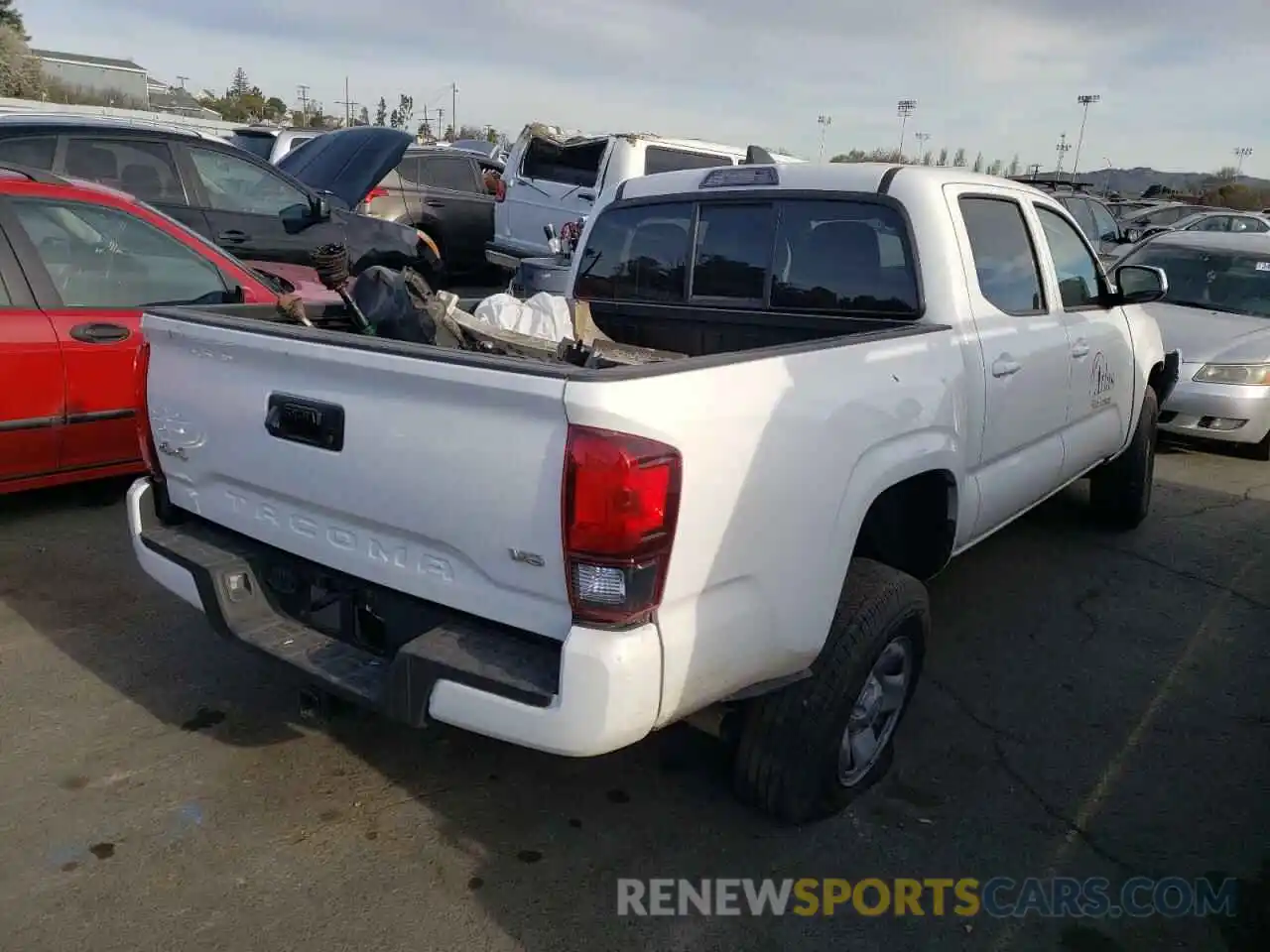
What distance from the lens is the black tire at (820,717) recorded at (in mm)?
2713

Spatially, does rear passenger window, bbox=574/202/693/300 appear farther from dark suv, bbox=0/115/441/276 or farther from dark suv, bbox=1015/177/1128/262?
dark suv, bbox=1015/177/1128/262

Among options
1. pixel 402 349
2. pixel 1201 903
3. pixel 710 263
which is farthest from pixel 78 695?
pixel 1201 903

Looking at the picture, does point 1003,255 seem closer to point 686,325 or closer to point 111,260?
point 686,325

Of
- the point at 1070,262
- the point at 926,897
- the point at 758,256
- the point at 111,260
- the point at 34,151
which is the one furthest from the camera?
the point at 34,151

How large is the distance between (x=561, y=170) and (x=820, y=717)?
9657 millimetres

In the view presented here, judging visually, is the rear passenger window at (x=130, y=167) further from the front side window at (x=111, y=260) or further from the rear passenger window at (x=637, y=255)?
the rear passenger window at (x=637, y=255)

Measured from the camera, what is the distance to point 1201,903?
2705 mm

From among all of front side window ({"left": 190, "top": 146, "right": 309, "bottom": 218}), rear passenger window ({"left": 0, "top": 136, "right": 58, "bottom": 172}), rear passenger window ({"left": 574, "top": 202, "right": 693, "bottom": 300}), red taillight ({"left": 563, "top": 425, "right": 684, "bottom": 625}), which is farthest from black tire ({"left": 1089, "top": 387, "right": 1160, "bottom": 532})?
rear passenger window ({"left": 0, "top": 136, "right": 58, "bottom": 172})

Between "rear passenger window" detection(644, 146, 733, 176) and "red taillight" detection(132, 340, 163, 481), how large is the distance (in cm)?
771

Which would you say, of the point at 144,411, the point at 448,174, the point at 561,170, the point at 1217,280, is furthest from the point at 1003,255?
the point at 448,174

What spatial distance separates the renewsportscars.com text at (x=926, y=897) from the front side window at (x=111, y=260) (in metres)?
3.89

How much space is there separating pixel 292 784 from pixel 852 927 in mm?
1648

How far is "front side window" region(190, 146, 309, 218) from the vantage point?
739 cm

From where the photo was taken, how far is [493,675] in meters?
2.23
